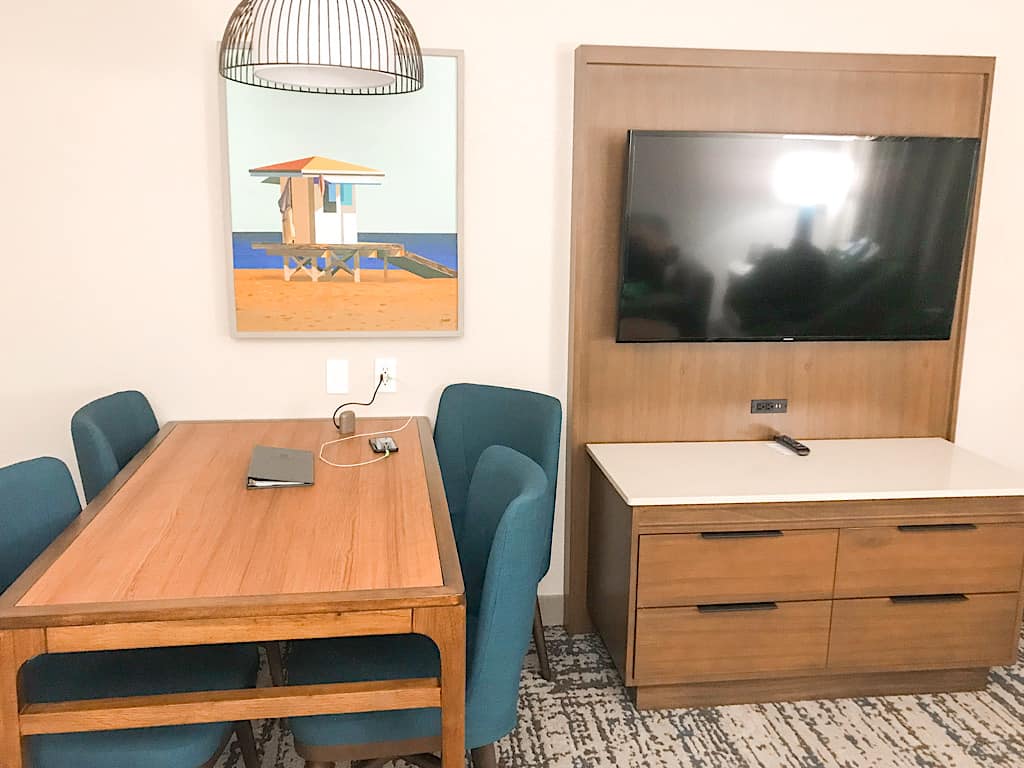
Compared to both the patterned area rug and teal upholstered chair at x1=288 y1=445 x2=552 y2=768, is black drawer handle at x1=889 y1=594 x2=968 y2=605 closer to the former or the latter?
the patterned area rug

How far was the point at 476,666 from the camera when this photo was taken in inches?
69.2

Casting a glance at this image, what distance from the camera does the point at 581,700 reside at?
266 cm

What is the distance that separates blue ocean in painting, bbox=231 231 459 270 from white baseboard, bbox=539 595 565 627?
4.10 ft

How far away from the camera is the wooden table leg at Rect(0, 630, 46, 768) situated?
1501 mm

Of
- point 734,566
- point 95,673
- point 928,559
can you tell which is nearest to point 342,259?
point 95,673

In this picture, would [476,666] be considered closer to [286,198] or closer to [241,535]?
[241,535]

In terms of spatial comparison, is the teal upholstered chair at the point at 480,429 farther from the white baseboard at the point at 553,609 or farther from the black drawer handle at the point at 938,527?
the black drawer handle at the point at 938,527

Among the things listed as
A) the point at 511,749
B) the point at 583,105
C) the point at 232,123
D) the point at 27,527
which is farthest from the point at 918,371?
the point at 27,527

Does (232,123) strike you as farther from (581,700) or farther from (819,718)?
(819,718)

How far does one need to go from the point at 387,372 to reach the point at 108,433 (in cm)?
88

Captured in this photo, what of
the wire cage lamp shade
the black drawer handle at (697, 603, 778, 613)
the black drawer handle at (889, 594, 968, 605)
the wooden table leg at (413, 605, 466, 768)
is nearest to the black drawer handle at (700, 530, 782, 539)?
the black drawer handle at (697, 603, 778, 613)

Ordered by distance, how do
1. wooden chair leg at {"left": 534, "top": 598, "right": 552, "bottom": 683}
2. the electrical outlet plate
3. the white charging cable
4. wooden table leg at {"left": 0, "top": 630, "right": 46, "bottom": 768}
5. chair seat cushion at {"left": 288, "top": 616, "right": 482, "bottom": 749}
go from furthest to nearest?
the electrical outlet plate < wooden chair leg at {"left": 534, "top": 598, "right": 552, "bottom": 683} < the white charging cable < chair seat cushion at {"left": 288, "top": 616, "right": 482, "bottom": 749} < wooden table leg at {"left": 0, "top": 630, "right": 46, "bottom": 768}

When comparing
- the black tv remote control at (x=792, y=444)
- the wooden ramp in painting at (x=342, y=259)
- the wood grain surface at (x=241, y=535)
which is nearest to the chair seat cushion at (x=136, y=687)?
the wood grain surface at (x=241, y=535)

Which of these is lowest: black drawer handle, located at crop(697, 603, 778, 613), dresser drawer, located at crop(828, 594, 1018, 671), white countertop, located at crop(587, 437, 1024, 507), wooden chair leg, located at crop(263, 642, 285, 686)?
wooden chair leg, located at crop(263, 642, 285, 686)
